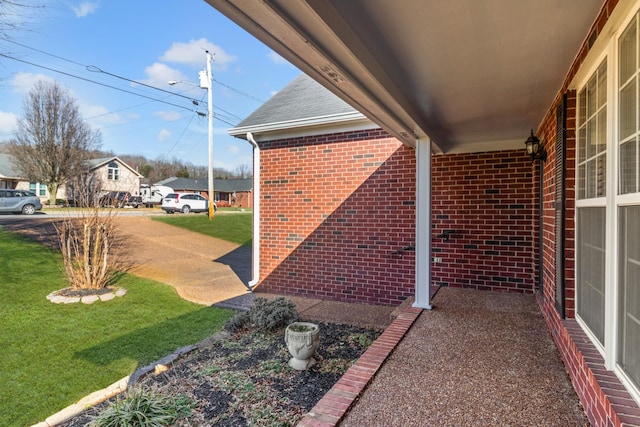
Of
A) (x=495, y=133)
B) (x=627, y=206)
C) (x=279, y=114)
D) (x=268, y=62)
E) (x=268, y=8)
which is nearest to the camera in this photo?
(x=268, y=8)

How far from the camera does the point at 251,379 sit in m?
3.60

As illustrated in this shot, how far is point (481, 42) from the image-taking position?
239 centimetres

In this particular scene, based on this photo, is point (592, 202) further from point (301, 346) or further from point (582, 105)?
point (301, 346)

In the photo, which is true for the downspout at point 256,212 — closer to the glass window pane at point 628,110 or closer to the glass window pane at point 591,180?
the glass window pane at point 591,180

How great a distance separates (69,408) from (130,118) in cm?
2741

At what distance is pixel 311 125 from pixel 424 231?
3135 mm

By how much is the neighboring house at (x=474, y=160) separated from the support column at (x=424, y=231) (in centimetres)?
2

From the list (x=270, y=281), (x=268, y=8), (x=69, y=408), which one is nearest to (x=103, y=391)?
(x=69, y=408)

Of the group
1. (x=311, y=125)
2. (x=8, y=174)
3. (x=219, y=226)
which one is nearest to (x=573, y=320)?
(x=311, y=125)

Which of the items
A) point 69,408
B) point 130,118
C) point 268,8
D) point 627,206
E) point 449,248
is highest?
point 130,118

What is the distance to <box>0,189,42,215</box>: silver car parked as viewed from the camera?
19.4 metres

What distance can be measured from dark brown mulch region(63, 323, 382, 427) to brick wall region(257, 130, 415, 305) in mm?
1543

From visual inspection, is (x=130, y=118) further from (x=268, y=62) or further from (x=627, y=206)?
(x=627, y=206)

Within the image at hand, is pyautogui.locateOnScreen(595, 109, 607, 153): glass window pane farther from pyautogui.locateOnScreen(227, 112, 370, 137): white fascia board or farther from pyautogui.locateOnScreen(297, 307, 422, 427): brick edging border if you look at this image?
pyautogui.locateOnScreen(227, 112, 370, 137): white fascia board
